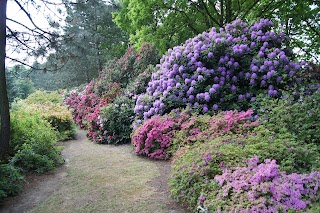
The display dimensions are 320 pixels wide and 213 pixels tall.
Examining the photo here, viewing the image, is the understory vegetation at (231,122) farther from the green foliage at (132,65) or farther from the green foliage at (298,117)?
the green foliage at (132,65)

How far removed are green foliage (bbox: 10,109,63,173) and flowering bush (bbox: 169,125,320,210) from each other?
2638 millimetres

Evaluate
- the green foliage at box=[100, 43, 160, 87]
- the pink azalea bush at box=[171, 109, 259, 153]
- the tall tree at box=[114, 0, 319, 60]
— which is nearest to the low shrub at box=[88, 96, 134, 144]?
the pink azalea bush at box=[171, 109, 259, 153]

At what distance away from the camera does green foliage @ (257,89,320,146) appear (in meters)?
4.21

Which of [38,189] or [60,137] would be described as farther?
[60,137]

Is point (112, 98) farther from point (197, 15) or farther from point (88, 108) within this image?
point (197, 15)

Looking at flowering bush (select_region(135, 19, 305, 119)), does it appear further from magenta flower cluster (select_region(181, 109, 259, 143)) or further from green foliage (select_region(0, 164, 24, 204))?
green foliage (select_region(0, 164, 24, 204))

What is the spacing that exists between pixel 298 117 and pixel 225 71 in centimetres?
250

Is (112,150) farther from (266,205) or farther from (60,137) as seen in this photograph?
(266,205)

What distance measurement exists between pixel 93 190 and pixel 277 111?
3.43 metres

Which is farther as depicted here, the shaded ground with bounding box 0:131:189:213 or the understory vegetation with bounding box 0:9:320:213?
the shaded ground with bounding box 0:131:189:213

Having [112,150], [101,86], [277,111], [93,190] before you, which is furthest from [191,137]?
[101,86]

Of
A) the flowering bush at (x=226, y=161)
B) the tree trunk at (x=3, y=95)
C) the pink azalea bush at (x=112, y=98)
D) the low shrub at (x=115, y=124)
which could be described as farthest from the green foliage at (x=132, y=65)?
the flowering bush at (x=226, y=161)

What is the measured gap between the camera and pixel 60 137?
26.5ft

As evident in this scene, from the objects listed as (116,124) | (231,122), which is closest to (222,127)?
(231,122)
